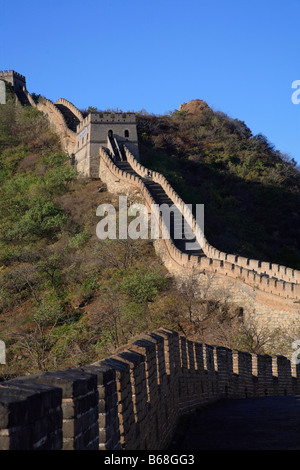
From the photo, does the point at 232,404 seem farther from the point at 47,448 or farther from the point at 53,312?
the point at 53,312

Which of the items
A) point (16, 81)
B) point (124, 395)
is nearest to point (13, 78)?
point (16, 81)

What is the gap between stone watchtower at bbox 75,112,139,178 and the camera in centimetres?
4534

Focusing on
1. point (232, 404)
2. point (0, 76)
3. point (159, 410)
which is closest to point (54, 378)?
point (159, 410)

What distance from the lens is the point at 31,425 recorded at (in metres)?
3.57

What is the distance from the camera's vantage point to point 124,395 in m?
6.22

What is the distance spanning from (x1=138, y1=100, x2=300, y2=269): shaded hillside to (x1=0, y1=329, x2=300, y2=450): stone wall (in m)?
27.2

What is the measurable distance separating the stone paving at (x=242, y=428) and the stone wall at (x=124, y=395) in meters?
0.27

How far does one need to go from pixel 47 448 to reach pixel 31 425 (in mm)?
329

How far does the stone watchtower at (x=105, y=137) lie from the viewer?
45.3 meters

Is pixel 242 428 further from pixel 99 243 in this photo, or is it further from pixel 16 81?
pixel 16 81

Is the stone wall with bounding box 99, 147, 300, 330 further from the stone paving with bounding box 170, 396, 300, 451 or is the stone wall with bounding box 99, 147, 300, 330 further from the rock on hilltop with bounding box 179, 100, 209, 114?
the rock on hilltop with bounding box 179, 100, 209, 114

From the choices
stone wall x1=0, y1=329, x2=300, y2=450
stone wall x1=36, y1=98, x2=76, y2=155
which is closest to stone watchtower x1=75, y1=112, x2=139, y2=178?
stone wall x1=36, y1=98, x2=76, y2=155

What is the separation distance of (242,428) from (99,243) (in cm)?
2836

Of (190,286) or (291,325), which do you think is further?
(190,286)
